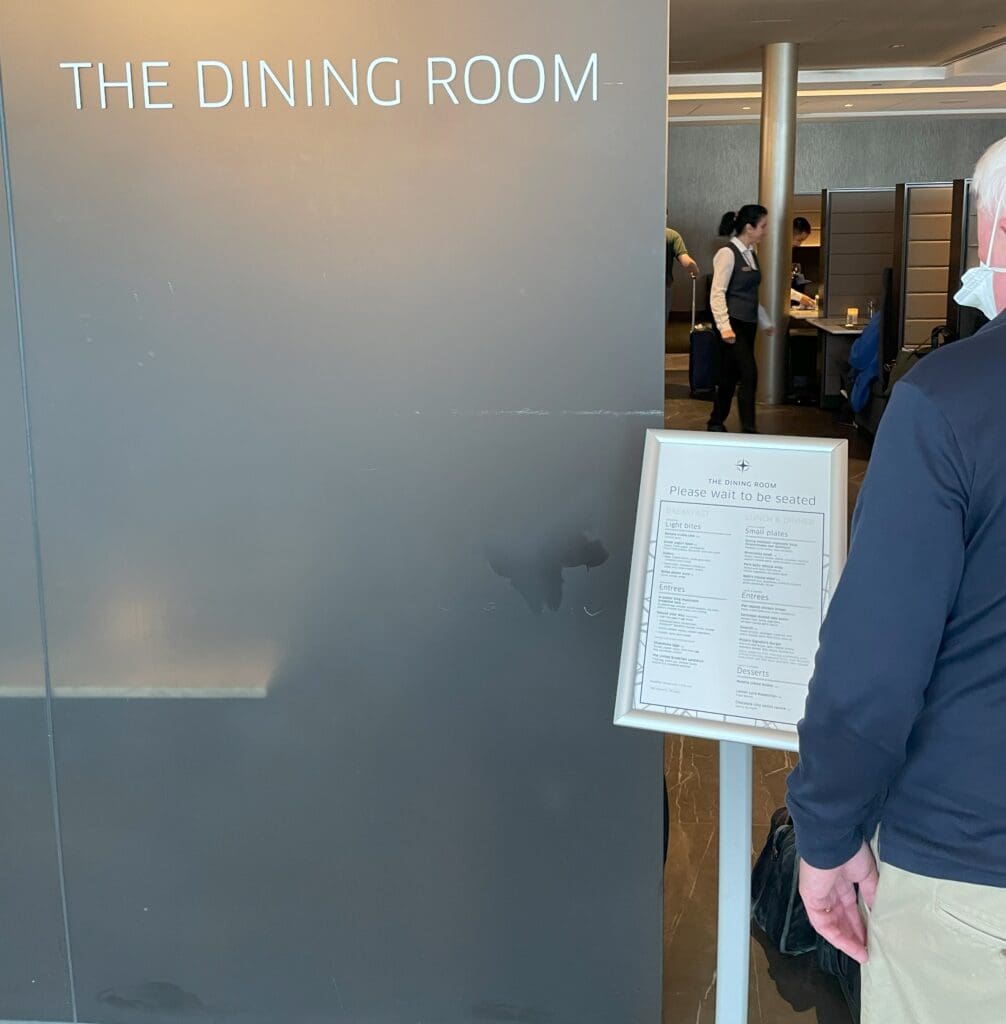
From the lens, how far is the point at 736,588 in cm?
157

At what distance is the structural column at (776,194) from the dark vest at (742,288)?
2.37 metres

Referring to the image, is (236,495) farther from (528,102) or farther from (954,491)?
(954,491)

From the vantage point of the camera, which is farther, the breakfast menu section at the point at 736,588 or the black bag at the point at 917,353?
the black bag at the point at 917,353

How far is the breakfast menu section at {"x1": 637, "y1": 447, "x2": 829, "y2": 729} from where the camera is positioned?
153cm

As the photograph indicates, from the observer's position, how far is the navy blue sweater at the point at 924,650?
105 centimetres

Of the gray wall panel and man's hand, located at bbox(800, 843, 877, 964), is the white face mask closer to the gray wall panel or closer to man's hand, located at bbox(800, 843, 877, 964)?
man's hand, located at bbox(800, 843, 877, 964)

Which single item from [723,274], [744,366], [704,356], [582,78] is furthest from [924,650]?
[704,356]

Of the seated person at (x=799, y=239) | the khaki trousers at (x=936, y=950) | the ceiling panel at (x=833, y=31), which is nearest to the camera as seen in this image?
the khaki trousers at (x=936, y=950)

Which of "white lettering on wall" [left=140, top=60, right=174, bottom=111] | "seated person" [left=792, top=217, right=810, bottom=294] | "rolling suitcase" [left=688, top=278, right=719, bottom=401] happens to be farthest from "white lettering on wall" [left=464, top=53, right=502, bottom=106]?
"seated person" [left=792, top=217, right=810, bottom=294]

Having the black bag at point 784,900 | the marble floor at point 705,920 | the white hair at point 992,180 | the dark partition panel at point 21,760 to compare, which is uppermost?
the white hair at point 992,180

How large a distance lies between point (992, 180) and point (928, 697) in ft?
1.65

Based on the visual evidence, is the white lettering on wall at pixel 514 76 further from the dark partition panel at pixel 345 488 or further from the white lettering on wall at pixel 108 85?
the white lettering on wall at pixel 108 85

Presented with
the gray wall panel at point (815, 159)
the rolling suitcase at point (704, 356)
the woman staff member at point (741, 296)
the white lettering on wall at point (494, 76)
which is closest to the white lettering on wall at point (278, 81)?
the white lettering on wall at point (494, 76)

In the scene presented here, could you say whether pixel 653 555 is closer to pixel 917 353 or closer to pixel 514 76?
pixel 514 76
